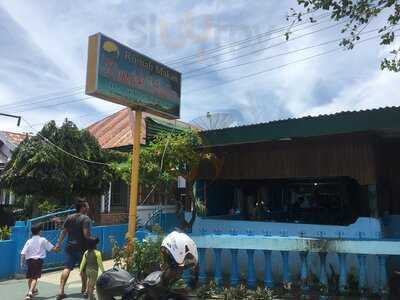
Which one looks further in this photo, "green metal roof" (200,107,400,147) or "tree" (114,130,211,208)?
"tree" (114,130,211,208)

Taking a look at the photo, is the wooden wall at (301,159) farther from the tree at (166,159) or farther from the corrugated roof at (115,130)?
the corrugated roof at (115,130)

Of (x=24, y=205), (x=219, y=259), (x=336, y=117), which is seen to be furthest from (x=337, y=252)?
(x=24, y=205)

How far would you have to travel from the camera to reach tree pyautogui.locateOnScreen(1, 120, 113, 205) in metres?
13.8

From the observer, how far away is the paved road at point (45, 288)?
7.82m

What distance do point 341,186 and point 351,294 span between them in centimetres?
597

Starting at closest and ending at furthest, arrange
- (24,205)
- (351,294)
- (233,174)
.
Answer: (351,294)
(233,174)
(24,205)

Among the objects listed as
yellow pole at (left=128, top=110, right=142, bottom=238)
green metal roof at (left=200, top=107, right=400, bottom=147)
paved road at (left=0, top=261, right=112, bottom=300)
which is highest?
green metal roof at (left=200, top=107, right=400, bottom=147)

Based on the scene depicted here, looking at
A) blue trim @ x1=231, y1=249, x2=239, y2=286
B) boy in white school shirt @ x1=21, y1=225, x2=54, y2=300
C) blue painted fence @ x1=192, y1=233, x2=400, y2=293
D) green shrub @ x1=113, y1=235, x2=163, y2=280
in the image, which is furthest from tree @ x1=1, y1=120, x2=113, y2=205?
blue trim @ x1=231, y1=249, x2=239, y2=286

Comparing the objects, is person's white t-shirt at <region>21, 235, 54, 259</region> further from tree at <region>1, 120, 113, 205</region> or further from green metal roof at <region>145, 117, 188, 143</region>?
tree at <region>1, 120, 113, 205</region>

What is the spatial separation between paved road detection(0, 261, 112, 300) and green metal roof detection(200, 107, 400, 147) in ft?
13.1

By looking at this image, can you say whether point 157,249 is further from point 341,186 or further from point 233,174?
point 341,186

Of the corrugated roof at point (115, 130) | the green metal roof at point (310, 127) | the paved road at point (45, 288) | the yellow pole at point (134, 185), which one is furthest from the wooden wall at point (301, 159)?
the corrugated roof at point (115, 130)

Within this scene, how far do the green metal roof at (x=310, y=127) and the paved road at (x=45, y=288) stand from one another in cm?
400

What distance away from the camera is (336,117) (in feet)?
27.2
